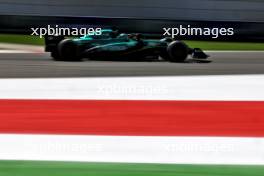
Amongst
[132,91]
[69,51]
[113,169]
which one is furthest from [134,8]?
[132,91]

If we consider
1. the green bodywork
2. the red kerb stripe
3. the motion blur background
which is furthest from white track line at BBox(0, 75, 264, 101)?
the motion blur background

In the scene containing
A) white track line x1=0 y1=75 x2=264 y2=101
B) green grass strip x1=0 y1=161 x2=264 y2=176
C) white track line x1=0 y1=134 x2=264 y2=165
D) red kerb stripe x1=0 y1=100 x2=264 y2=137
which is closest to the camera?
green grass strip x1=0 y1=161 x2=264 y2=176

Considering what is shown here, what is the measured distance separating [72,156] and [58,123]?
39.6 inches

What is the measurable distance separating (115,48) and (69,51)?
1.28 ft

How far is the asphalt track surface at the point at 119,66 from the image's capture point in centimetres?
434

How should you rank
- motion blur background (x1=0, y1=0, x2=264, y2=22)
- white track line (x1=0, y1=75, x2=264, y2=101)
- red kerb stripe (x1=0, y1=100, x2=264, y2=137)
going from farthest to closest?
1. white track line (x1=0, y1=75, x2=264, y2=101)
2. red kerb stripe (x1=0, y1=100, x2=264, y2=137)
3. motion blur background (x1=0, y1=0, x2=264, y2=22)

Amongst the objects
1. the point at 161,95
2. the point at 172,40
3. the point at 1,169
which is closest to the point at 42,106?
the point at 161,95

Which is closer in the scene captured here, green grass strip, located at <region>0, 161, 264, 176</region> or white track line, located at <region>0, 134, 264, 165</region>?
green grass strip, located at <region>0, 161, 264, 176</region>

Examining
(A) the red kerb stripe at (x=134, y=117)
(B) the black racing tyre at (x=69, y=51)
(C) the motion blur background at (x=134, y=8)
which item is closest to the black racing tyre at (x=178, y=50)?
(C) the motion blur background at (x=134, y=8)

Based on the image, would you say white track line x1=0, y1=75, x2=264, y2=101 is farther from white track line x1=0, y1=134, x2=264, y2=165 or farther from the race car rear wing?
white track line x1=0, y1=134, x2=264, y2=165

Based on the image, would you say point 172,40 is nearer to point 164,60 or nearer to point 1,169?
point 164,60

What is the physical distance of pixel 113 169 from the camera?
3.35 meters

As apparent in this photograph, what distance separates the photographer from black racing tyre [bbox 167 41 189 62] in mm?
4309

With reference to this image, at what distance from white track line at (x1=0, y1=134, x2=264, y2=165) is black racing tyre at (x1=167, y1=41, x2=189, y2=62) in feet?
2.12
